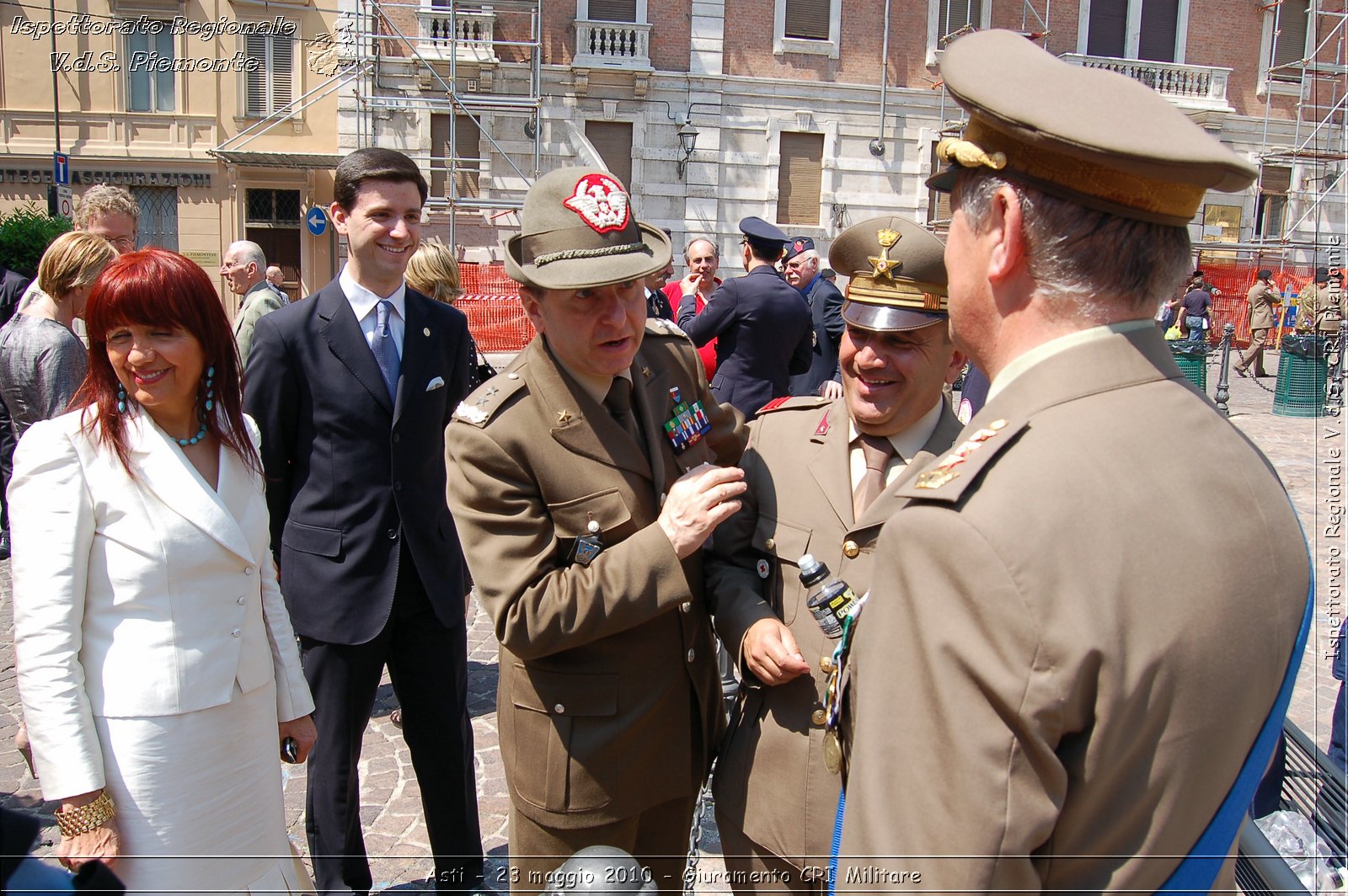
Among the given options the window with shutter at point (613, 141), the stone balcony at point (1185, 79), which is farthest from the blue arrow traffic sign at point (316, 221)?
the stone balcony at point (1185, 79)

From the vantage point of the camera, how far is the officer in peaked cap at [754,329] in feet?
21.9

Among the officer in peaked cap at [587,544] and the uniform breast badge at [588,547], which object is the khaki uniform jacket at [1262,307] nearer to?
the officer in peaked cap at [587,544]

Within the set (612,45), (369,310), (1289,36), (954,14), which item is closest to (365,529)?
(369,310)

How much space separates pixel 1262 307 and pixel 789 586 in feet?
69.4

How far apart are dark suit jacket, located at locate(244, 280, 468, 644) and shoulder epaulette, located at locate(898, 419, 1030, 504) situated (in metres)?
2.30

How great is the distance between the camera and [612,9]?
2400cm

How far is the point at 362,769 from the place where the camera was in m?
4.34

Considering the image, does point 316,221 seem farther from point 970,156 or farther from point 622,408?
point 970,156

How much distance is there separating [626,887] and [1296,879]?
4.97 ft

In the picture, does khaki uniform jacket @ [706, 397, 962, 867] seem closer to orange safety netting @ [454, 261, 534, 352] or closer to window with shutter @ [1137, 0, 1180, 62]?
orange safety netting @ [454, 261, 534, 352]

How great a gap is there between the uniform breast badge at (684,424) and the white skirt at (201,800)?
4.28ft

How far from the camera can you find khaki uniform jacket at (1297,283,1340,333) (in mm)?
10211

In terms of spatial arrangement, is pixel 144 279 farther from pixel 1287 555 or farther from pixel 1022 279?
pixel 1287 555

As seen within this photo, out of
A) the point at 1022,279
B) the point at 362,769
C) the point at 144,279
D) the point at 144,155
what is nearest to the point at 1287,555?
the point at 1022,279
